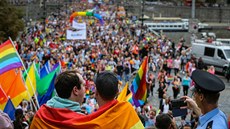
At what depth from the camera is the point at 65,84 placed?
4371 millimetres

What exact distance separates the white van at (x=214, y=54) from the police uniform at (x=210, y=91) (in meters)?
24.2

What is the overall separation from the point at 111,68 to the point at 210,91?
21.1 metres

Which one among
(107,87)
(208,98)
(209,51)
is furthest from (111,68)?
(208,98)

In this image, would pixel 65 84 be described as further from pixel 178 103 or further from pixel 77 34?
pixel 77 34

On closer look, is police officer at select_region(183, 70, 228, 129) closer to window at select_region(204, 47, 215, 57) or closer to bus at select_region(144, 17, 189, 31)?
window at select_region(204, 47, 215, 57)

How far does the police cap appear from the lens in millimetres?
3863

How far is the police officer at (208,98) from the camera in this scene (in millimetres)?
3801

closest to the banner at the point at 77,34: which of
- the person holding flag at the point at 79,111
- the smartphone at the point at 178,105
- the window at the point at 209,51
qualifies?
the window at the point at 209,51

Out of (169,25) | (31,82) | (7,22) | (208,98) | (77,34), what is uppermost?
(208,98)

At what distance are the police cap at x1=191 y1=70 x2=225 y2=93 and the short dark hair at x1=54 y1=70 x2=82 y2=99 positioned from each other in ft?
3.25

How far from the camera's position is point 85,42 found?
117 ft

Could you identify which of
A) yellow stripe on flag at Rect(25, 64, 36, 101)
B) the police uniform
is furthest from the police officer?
Result: yellow stripe on flag at Rect(25, 64, 36, 101)

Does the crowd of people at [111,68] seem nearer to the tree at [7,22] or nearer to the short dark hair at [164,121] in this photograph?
the short dark hair at [164,121]

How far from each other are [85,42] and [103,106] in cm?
3146
